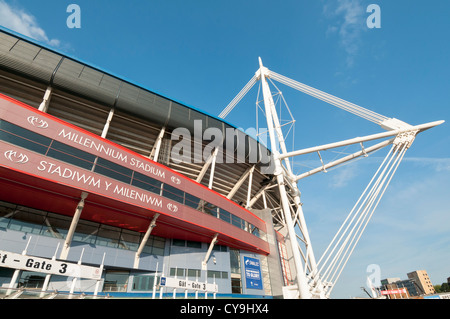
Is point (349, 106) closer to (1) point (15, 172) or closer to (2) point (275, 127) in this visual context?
(2) point (275, 127)

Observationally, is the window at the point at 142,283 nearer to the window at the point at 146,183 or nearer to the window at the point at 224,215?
the window at the point at 146,183

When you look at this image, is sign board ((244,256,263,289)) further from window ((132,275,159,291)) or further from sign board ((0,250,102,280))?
sign board ((0,250,102,280))

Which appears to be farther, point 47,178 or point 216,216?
point 216,216

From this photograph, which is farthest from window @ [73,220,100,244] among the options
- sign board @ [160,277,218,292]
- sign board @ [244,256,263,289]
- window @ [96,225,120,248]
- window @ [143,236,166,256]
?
sign board @ [244,256,263,289]

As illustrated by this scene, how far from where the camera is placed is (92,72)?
2234 cm

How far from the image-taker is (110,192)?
18031mm

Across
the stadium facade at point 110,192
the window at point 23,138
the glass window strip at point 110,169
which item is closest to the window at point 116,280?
the stadium facade at point 110,192

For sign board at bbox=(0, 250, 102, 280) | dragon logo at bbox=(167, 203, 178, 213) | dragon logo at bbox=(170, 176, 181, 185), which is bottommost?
sign board at bbox=(0, 250, 102, 280)

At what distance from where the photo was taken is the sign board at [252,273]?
94.8 feet

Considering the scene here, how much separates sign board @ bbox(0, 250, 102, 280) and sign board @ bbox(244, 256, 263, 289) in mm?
21994

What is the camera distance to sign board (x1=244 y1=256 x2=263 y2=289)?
2889 cm
